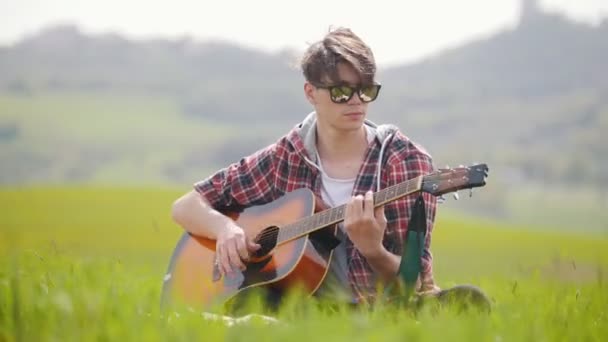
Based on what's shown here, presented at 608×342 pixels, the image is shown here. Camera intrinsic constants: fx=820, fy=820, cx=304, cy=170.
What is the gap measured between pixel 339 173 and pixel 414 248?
1064mm

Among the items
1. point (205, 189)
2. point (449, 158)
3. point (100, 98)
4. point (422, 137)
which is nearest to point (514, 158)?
point (449, 158)

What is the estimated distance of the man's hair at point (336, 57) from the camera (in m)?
4.82

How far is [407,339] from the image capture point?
2.32 metres

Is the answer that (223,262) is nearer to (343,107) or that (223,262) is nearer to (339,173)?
(339,173)

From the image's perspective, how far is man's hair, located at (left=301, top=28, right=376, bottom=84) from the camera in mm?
4816

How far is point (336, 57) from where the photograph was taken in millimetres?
4902

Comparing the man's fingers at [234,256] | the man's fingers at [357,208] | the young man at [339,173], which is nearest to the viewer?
the man's fingers at [357,208]

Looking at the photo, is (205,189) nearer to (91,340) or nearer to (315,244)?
(315,244)

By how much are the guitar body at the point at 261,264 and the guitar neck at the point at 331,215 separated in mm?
43

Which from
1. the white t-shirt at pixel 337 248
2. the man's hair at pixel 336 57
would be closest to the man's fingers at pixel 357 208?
the white t-shirt at pixel 337 248

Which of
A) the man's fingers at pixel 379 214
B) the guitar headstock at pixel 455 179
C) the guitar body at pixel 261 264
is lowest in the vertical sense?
the guitar body at pixel 261 264

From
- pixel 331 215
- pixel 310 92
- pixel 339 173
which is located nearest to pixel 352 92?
pixel 310 92

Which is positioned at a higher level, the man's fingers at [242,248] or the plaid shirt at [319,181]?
the plaid shirt at [319,181]

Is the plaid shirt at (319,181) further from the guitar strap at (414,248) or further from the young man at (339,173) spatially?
the guitar strap at (414,248)
